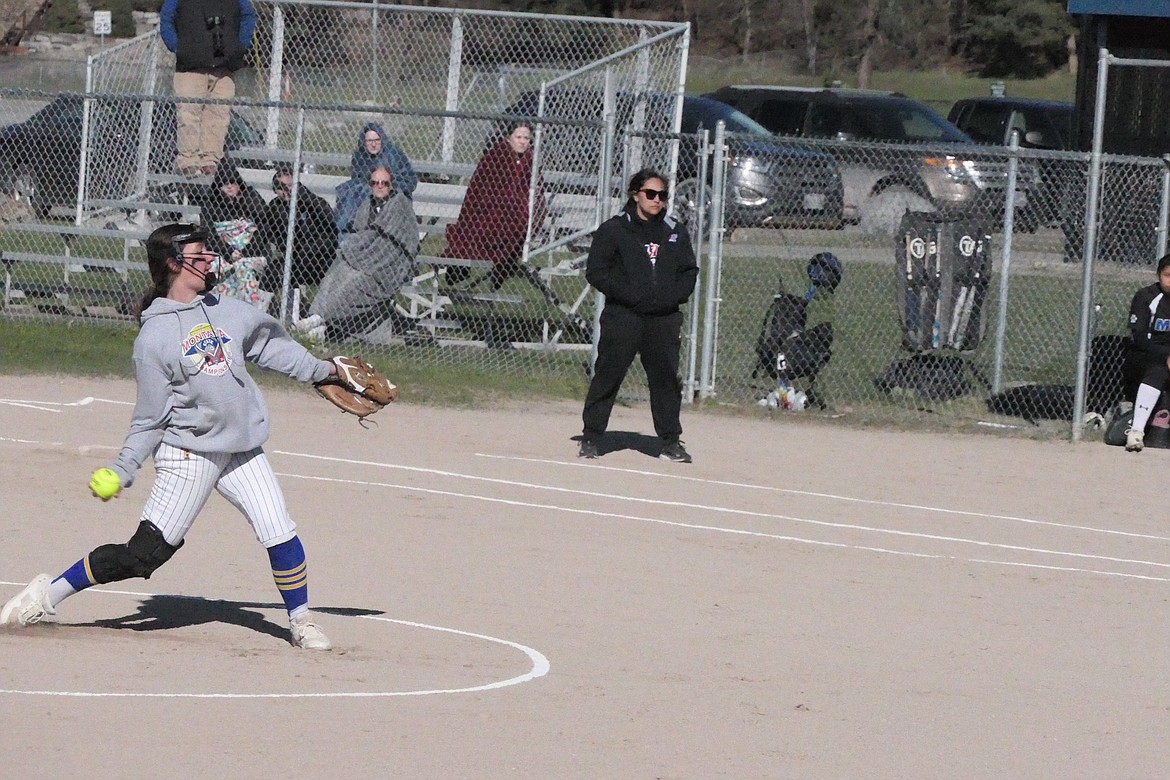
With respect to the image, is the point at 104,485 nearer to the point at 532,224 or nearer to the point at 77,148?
the point at 532,224

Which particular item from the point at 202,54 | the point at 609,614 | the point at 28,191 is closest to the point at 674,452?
the point at 609,614

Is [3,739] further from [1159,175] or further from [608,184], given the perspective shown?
[1159,175]

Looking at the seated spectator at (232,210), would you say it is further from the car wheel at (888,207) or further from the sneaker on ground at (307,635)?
the sneaker on ground at (307,635)

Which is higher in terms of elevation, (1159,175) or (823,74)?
(823,74)

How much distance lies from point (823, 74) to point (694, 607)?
4411 cm

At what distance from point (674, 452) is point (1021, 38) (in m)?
45.8

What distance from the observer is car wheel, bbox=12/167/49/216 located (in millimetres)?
19105

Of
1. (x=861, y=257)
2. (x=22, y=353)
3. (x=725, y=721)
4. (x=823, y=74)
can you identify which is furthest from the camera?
(x=823, y=74)

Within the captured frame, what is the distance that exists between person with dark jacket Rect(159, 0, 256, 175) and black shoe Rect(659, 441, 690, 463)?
7.17 m

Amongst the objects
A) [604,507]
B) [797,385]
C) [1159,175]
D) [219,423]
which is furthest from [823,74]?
[219,423]

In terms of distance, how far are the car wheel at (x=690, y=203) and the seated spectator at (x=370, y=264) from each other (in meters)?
2.53

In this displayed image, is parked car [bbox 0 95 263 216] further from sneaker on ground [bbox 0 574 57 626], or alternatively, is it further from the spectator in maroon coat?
sneaker on ground [bbox 0 574 57 626]

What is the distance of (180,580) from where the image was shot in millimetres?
8602

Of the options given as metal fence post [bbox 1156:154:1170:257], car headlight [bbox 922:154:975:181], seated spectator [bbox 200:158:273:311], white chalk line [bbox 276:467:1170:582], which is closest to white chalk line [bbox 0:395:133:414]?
seated spectator [bbox 200:158:273:311]
